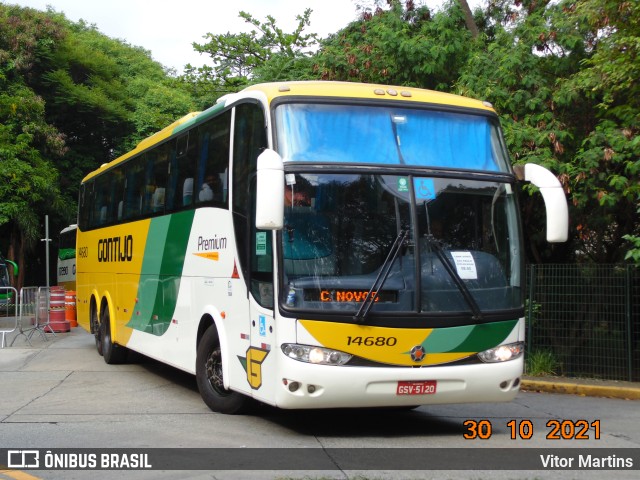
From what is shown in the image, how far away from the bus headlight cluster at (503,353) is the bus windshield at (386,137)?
181 cm

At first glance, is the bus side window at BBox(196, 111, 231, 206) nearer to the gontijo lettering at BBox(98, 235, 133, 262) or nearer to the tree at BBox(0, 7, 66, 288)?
the gontijo lettering at BBox(98, 235, 133, 262)

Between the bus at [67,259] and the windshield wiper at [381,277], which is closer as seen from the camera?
the windshield wiper at [381,277]

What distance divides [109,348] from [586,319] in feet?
27.3

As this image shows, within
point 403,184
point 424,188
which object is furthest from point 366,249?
point 424,188

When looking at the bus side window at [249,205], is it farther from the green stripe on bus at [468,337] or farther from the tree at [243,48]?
the tree at [243,48]

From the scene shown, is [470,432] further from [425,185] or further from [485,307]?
[425,185]

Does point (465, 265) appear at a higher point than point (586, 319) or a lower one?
higher

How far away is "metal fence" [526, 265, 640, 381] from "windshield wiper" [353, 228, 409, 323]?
726cm

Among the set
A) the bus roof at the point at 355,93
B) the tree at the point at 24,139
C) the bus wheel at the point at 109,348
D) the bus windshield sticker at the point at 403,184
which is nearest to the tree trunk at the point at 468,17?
the bus wheel at the point at 109,348

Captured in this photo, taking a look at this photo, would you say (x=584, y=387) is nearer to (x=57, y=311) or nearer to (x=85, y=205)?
(x=85, y=205)

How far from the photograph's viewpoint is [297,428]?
9.44 m

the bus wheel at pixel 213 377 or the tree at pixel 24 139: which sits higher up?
the tree at pixel 24 139

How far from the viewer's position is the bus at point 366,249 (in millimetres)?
8242

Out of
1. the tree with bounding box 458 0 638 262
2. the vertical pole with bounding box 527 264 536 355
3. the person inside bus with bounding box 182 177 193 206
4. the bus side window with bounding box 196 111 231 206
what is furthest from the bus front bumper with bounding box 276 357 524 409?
the vertical pole with bounding box 527 264 536 355
